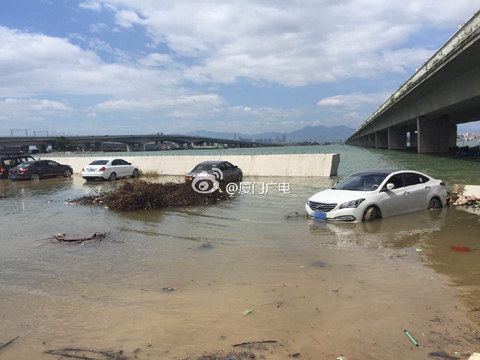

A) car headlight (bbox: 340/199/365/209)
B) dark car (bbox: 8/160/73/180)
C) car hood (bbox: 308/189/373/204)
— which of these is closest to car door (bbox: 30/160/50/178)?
dark car (bbox: 8/160/73/180)

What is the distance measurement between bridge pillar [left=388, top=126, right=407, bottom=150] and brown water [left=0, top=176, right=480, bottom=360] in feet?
209

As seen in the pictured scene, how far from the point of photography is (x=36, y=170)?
26062mm

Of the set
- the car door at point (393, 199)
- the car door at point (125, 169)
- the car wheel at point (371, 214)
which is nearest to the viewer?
the car wheel at point (371, 214)

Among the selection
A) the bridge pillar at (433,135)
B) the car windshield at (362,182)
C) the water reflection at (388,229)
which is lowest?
the water reflection at (388,229)

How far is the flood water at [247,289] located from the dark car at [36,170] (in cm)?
1747

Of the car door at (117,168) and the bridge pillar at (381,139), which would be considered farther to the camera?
the bridge pillar at (381,139)

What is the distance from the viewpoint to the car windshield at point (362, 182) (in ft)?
35.8

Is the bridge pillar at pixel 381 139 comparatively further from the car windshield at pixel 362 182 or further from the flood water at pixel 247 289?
the flood water at pixel 247 289

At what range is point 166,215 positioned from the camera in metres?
11.8

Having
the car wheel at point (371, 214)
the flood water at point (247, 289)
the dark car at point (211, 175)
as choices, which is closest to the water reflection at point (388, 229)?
the flood water at point (247, 289)

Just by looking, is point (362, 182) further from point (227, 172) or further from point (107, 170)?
point (107, 170)

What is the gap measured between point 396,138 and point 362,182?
64194 millimetres

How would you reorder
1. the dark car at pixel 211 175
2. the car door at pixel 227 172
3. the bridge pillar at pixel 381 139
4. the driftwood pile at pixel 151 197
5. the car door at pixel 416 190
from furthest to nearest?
the bridge pillar at pixel 381 139 → the car door at pixel 227 172 → the dark car at pixel 211 175 → the driftwood pile at pixel 151 197 → the car door at pixel 416 190

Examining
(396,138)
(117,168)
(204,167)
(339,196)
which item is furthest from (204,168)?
(396,138)
